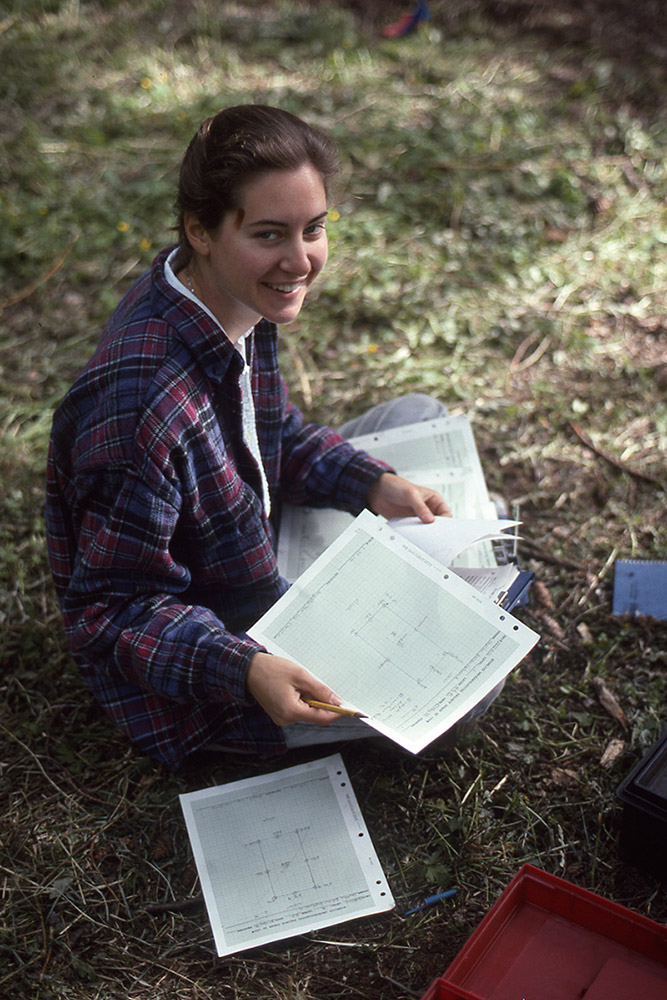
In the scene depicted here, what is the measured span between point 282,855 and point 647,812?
0.71 meters

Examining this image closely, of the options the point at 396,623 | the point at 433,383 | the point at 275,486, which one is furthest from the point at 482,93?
the point at 396,623

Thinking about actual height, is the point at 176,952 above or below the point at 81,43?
below

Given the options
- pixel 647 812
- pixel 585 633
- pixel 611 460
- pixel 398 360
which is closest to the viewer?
pixel 647 812

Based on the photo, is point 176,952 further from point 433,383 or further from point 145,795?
point 433,383

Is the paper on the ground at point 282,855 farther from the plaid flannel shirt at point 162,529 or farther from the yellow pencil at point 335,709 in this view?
the yellow pencil at point 335,709

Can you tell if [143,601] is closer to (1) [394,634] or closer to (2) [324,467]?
(1) [394,634]

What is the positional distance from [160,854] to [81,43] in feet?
13.7

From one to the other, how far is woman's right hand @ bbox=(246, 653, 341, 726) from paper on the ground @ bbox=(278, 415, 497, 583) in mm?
512

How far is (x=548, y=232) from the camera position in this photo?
11.7 ft

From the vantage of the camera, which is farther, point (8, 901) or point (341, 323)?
point (341, 323)

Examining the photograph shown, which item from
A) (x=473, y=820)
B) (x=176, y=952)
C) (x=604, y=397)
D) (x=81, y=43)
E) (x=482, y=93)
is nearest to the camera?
(x=176, y=952)

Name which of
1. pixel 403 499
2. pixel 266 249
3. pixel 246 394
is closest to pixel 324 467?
pixel 403 499

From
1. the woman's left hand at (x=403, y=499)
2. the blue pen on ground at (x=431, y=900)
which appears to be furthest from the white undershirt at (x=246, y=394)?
the blue pen on ground at (x=431, y=900)

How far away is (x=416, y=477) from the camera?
7.66ft
